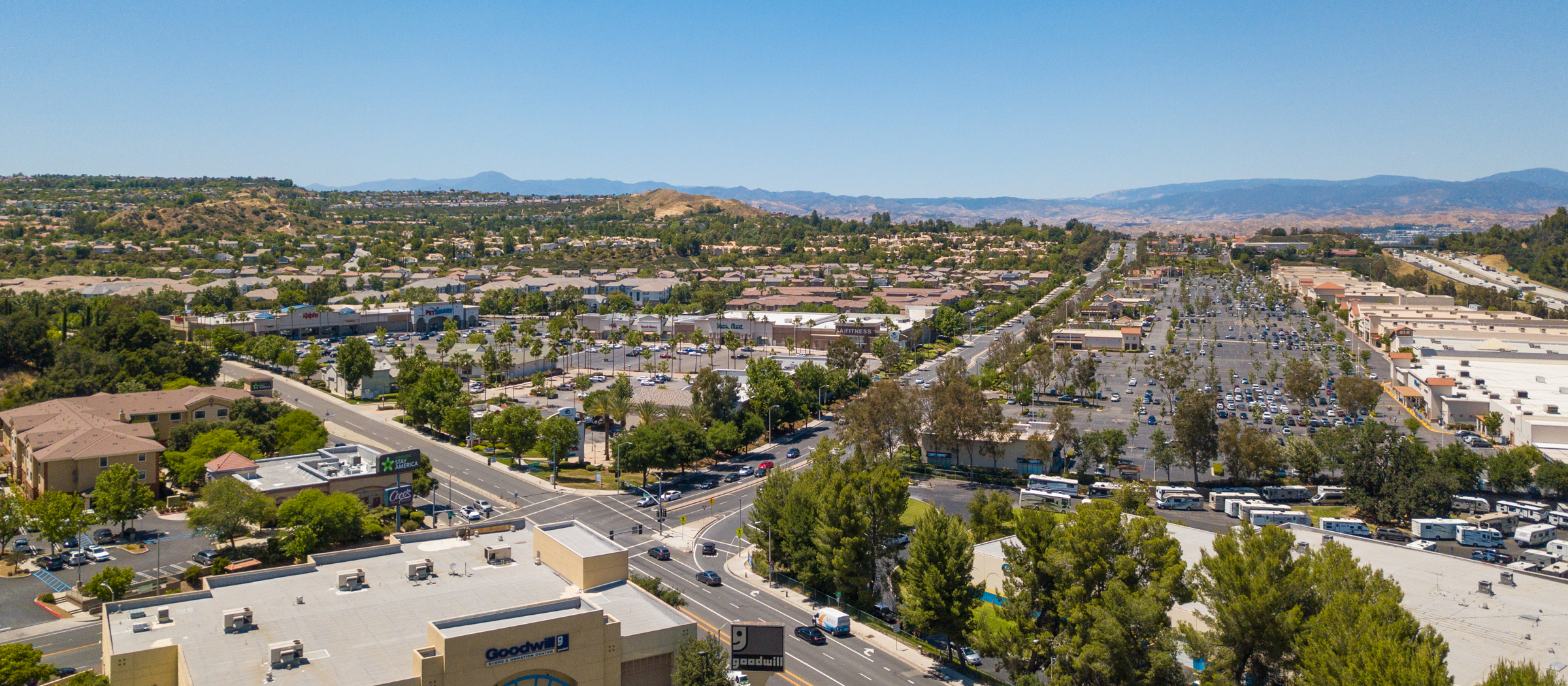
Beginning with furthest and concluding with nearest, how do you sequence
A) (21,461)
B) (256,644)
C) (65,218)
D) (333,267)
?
(65,218) < (333,267) < (21,461) < (256,644)

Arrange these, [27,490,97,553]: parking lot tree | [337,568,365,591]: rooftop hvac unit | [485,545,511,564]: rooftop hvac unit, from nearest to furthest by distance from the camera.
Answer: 1. [337,568,365,591]: rooftop hvac unit
2. [485,545,511,564]: rooftop hvac unit
3. [27,490,97,553]: parking lot tree

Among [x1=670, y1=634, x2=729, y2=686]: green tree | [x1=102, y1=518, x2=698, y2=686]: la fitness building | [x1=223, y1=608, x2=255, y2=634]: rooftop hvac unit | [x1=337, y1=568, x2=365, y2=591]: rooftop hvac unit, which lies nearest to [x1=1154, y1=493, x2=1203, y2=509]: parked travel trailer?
[x1=102, y1=518, x2=698, y2=686]: la fitness building

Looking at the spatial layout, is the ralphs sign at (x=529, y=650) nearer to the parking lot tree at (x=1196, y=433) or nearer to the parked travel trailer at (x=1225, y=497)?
the parked travel trailer at (x=1225, y=497)

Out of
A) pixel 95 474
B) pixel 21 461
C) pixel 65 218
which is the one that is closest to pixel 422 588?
pixel 95 474

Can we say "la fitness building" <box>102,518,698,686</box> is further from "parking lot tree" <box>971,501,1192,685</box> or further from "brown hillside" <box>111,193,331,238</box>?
"brown hillside" <box>111,193,331,238</box>

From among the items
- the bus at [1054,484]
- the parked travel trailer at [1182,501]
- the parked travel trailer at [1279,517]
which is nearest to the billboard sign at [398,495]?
the bus at [1054,484]

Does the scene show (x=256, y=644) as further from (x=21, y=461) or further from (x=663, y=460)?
(x=21, y=461)

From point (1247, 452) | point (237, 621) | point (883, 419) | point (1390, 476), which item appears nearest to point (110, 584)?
point (237, 621)

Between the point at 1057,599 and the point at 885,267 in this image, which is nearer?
the point at 1057,599
